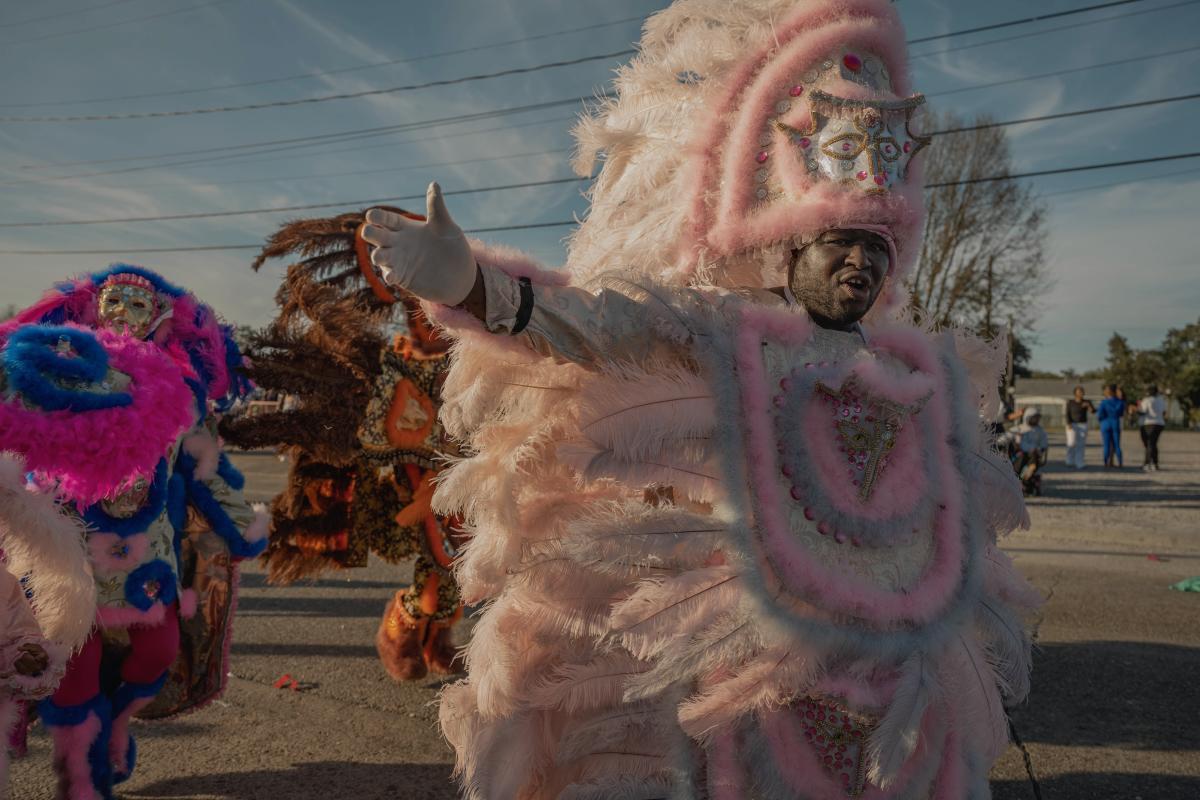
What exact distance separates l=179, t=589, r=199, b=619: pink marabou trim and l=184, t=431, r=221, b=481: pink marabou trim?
485mm

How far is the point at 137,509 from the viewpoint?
297 centimetres

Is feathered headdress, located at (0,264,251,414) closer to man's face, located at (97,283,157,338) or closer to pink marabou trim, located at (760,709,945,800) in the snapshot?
man's face, located at (97,283,157,338)

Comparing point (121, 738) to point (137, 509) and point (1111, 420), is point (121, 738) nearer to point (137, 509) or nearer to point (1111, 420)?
point (137, 509)

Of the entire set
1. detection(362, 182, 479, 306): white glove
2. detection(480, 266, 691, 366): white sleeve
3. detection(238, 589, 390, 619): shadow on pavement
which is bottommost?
detection(238, 589, 390, 619): shadow on pavement

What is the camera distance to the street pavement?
3209mm

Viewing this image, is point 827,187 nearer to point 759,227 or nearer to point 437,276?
point 759,227

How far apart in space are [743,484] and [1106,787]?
2.45 metres

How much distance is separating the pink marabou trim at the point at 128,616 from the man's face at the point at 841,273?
2.51 meters

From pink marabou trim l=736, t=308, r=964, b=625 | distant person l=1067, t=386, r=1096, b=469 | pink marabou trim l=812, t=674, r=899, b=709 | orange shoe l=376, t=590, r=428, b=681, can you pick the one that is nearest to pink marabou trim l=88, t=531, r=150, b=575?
orange shoe l=376, t=590, r=428, b=681

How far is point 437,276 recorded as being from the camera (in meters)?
1.54

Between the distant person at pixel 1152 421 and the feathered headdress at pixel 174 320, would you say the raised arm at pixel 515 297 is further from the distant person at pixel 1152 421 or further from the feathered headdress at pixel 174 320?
the distant person at pixel 1152 421

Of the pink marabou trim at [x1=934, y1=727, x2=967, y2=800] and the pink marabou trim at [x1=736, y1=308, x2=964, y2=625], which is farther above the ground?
the pink marabou trim at [x1=736, y1=308, x2=964, y2=625]

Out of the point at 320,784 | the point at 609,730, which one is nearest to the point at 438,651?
the point at 320,784

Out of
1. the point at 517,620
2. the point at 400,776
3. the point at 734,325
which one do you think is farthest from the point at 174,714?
the point at 734,325
